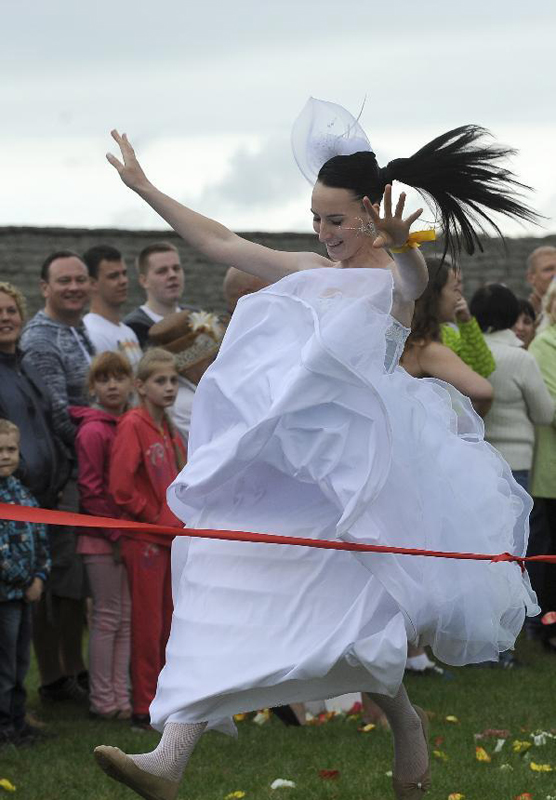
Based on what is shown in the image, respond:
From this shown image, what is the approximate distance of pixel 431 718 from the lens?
24.9 ft

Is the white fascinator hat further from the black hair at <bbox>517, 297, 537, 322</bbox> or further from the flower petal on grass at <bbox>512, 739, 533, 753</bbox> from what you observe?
the black hair at <bbox>517, 297, 537, 322</bbox>

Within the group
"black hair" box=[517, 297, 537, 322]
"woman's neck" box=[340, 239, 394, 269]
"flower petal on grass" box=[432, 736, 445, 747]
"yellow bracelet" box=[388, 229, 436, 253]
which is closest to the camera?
"yellow bracelet" box=[388, 229, 436, 253]

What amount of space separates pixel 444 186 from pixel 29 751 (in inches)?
136

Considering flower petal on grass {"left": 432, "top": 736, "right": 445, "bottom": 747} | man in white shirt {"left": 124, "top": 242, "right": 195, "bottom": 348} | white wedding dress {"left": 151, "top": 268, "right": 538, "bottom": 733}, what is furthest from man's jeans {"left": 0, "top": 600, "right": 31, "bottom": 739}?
man in white shirt {"left": 124, "top": 242, "right": 195, "bottom": 348}

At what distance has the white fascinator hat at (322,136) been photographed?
5.34m

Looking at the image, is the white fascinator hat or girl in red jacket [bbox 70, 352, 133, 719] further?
girl in red jacket [bbox 70, 352, 133, 719]

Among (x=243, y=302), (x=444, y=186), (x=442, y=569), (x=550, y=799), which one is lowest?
(x=550, y=799)

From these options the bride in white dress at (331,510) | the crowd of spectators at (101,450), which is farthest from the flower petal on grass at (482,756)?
the bride in white dress at (331,510)

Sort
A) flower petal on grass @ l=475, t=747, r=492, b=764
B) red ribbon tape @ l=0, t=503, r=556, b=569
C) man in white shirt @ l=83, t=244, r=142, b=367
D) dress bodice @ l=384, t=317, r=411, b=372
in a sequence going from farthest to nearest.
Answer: man in white shirt @ l=83, t=244, r=142, b=367, flower petal on grass @ l=475, t=747, r=492, b=764, dress bodice @ l=384, t=317, r=411, b=372, red ribbon tape @ l=0, t=503, r=556, b=569

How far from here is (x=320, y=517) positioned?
4.75 meters

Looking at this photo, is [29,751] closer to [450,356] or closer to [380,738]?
[380,738]

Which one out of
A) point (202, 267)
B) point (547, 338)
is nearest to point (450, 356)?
point (547, 338)

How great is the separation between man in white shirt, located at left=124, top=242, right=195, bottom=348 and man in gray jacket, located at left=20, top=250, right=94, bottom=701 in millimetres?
671

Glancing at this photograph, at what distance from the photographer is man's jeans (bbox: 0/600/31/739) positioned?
707cm
